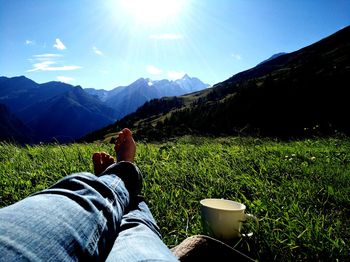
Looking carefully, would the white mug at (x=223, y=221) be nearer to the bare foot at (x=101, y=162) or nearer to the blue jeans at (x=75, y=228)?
the blue jeans at (x=75, y=228)

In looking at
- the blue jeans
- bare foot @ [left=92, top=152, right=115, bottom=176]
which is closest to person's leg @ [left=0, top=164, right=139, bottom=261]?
the blue jeans

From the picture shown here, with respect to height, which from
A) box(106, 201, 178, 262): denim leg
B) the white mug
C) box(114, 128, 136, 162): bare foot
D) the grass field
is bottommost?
the grass field

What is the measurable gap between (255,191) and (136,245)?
1896 mm

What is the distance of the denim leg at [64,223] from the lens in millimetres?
1084

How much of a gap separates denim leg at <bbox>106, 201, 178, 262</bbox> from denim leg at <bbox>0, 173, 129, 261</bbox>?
62mm

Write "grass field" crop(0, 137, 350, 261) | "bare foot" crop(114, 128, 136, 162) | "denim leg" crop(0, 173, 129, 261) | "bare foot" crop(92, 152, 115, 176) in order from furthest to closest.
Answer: "bare foot" crop(114, 128, 136, 162) < "bare foot" crop(92, 152, 115, 176) < "grass field" crop(0, 137, 350, 261) < "denim leg" crop(0, 173, 129, 261)

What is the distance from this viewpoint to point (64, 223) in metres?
1.29

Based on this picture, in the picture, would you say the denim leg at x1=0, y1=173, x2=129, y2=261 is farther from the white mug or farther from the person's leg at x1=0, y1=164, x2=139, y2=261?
the white mug

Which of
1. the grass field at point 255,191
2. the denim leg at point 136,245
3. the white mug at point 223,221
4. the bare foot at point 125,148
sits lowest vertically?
the grass field at point 255,191

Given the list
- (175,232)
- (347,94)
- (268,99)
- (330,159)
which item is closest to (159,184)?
(175,232)

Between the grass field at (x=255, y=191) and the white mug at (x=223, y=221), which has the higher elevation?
the white mug at (x=223, y=221)

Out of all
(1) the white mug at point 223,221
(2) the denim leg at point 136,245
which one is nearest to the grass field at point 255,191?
(1) the white mug at point 223,221

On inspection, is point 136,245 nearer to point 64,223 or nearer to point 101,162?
point 64,223

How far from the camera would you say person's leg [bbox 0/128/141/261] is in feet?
3.56
